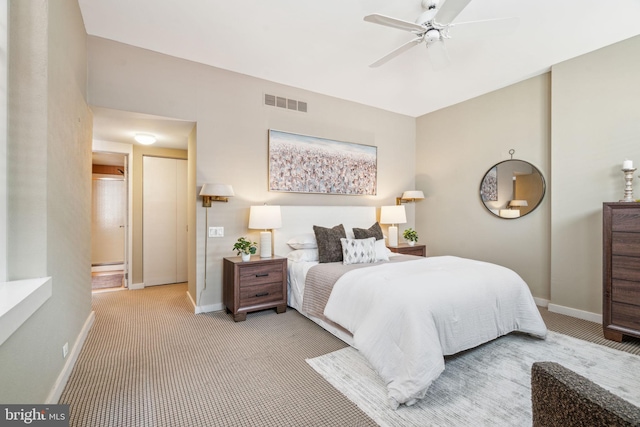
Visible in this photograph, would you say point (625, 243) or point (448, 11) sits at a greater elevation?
point (448, 11)

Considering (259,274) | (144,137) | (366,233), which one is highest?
(144,137)

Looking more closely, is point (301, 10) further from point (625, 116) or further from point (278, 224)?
point (625, 116)

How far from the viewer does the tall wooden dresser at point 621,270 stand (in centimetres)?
261

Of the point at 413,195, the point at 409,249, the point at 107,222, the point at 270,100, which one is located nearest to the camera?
the point at 270,100

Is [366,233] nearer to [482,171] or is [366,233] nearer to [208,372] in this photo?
[482,171]

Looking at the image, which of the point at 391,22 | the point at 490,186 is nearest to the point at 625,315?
the point at 490,186

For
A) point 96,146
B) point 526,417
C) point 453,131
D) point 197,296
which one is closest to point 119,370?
point 197,296

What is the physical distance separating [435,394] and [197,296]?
108 inches

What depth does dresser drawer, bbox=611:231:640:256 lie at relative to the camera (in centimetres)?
260

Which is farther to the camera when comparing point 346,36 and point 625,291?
point 346,36

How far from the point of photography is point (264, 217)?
140 inches

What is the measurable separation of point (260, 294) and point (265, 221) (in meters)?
0.86

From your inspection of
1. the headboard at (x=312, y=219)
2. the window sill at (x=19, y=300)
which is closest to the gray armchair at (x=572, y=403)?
the window sill at (x=19, y=300)

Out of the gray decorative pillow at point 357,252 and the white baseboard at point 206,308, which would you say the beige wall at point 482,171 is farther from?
the white baseboard at point 206,308
